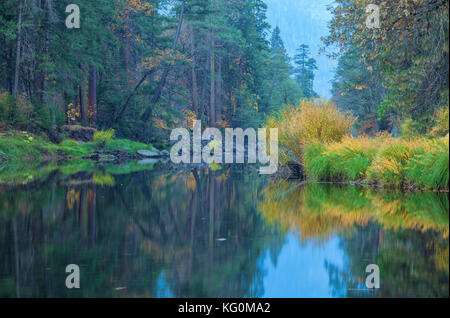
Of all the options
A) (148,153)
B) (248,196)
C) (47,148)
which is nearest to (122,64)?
(148,153)

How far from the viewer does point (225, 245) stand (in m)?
4.71

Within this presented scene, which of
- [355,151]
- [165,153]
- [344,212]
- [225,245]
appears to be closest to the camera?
[225,245]

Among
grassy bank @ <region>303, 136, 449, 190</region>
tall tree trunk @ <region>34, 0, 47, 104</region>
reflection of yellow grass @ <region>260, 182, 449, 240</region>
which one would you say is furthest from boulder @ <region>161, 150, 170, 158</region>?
reflection of yellow grass @ <region>260, 182, 449, 240</region>

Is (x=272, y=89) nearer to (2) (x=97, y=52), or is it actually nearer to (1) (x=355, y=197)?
(2) (x=97, y=52)

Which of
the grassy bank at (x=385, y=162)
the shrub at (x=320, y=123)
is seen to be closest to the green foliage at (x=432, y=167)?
the grassy bank at (x=385, y=162)

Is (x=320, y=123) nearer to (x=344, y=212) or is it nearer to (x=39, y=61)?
(x=344, y=212)

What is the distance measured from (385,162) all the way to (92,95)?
856 inches

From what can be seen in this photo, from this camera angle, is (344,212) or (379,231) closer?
(379,231)

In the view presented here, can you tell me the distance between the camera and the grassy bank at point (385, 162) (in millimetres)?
8500

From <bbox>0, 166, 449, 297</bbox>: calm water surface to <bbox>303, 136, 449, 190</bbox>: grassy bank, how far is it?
0.59 m

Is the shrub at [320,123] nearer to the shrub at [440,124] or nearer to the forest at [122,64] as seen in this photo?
the shrub at [440,124]

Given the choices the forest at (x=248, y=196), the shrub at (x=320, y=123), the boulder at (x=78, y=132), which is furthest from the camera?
the boulder at (x=78, y=132)

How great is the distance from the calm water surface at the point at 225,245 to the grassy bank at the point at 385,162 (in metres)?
0.59

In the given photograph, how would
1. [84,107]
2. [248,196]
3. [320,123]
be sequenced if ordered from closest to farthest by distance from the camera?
[248,196] < [320,123] < [84,107]
